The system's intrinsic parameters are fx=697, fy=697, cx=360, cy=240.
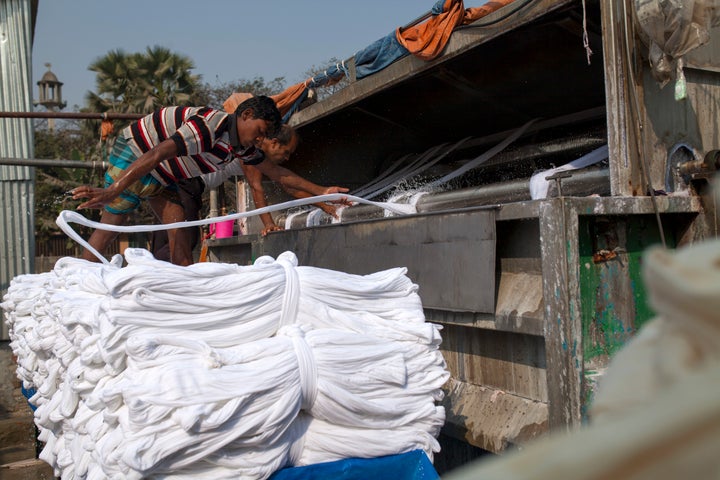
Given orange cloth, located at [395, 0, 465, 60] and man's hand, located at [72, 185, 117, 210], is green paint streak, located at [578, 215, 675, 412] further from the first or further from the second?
man's hand, located at [72, 185, 117, 210]

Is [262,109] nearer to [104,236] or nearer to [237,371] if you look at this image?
[104,236]

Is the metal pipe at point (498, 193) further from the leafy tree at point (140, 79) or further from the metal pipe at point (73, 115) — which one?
the leafy tree at point (140, 79)

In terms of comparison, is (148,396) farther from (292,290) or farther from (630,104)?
(630,104)

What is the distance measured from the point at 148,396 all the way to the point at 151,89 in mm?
21675

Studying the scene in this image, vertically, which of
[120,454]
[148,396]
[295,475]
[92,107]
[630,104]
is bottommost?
[295,475]

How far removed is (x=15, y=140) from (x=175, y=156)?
150 inches

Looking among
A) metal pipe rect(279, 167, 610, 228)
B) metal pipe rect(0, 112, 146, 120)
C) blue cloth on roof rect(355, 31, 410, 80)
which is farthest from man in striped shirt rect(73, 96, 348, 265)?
metal pipe rect(0, 112, 146, 120)

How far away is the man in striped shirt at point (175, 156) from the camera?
3.80 meters

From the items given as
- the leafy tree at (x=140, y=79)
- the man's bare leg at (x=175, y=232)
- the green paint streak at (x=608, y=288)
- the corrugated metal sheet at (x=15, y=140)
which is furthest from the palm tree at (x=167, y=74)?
the green paint streak at (x=608, y=288)

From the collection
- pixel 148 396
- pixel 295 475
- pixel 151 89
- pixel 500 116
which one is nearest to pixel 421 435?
pixel 295 475

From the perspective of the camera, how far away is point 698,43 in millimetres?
2816

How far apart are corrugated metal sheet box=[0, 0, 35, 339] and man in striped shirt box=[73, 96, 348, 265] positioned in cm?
285

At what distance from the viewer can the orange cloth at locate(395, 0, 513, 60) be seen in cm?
397

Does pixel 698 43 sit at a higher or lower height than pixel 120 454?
higher
